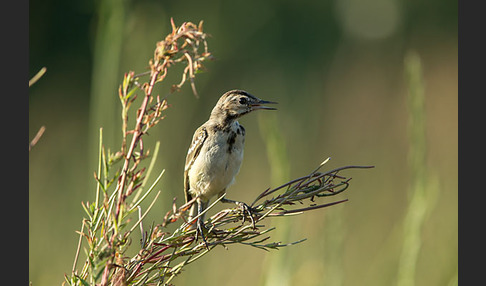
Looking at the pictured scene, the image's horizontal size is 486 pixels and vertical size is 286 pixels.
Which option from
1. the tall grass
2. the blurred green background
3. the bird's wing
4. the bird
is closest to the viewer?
the tall grass

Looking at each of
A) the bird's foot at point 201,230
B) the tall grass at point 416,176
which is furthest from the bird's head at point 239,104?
the bird's foot at point 201,230

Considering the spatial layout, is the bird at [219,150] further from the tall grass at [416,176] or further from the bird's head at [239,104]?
the tall grass at [416,176]

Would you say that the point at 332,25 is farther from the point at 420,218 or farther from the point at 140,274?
the point at 140,274

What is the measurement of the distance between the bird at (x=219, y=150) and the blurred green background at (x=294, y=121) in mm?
229

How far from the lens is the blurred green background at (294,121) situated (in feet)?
11.3

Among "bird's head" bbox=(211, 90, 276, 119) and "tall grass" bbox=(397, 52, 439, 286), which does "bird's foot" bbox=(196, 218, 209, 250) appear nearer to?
"tall grass" bbox=(397, 52, 439, 286)

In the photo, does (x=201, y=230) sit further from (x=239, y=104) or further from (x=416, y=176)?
(x=239, y=104)

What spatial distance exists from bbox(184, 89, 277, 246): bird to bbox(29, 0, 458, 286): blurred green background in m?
0.23

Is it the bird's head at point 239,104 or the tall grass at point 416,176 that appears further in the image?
the bird's head at point 239,104

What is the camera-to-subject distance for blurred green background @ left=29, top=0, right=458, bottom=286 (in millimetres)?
3432

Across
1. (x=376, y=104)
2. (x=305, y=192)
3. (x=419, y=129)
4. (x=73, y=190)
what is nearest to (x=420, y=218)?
(x=419, y=129)

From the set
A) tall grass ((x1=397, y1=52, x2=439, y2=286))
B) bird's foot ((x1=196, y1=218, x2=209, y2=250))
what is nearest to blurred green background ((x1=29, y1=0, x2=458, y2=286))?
tall grass ((x1=397, y1=52, x2=439, y2=286))

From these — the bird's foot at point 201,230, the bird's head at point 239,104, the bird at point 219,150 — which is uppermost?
the bird's head at point 239,104

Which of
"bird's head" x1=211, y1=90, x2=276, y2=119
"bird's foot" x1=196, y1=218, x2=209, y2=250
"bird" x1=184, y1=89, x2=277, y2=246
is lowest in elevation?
"bird's foot" x1=196, y1=218, x2=209, y2=250
